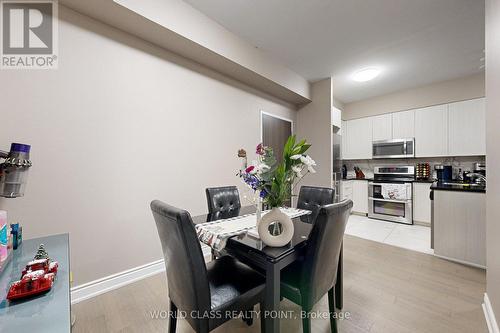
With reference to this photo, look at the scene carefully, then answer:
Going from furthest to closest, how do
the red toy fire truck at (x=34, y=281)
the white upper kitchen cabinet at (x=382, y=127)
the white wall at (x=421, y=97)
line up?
the white upper kitchen cabinet at (x=382, y=127) → the white wall at (x=421, y=97) → the red toy fire truck at (x=34, y=281)

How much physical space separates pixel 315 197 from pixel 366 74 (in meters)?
2.64

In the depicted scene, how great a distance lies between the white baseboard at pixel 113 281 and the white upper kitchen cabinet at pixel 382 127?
4.99 meters

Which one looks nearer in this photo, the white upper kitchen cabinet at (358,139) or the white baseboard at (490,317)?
the white baseboard at (490,317)

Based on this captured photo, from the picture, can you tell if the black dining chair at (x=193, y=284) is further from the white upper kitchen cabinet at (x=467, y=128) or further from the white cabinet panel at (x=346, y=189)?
the white upper kitchen cabinet at (x=467, y=128)

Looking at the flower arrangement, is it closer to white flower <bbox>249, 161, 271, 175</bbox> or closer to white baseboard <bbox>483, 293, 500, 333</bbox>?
white flower <bbox>249, 161, 271, 175</bbox>

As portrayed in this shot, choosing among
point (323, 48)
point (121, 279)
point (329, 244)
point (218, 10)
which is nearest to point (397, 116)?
A: point (323, 48)

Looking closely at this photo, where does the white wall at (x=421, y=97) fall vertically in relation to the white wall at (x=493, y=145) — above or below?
above

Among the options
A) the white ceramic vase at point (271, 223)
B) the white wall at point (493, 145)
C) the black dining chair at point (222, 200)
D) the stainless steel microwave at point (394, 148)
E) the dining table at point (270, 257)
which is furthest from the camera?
the stainless steel microwave at point (394, 148)

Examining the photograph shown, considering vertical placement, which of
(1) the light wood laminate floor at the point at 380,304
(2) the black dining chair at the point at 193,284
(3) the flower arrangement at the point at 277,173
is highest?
(3) the flower arrangement at the point at 277,173

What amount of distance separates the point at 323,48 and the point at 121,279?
12.3 ft

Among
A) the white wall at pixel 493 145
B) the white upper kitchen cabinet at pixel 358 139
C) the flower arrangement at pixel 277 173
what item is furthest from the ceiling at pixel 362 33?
the flower arrangement at pixel 277 173

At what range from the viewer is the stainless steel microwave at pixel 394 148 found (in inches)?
167

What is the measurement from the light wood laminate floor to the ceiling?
2.85m

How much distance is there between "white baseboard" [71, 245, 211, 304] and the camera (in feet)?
5.81
